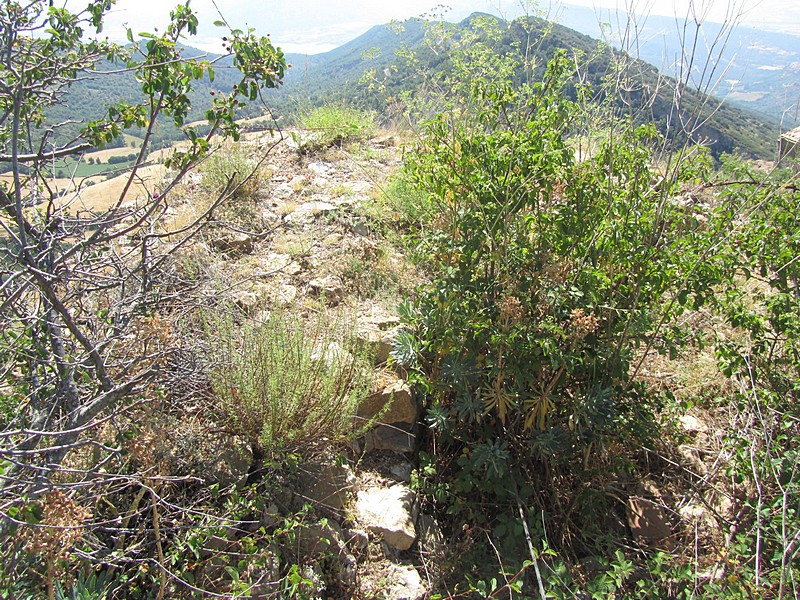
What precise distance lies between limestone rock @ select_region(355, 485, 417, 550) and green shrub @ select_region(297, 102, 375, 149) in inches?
178

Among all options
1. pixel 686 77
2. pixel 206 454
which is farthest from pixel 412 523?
pixel 686 77

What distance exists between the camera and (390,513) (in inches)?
94.0

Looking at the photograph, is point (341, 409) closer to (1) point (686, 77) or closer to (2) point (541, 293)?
(2) point (541, 293)

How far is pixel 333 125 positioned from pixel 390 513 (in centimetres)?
498

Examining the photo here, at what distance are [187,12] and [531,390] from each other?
208cm

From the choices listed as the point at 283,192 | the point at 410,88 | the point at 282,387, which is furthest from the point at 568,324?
the point at 410,88

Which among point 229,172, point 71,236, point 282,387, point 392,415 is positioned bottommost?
point 392,415

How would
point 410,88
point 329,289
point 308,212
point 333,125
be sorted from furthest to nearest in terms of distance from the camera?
point 333,125 < point 410,88 < point 308,212 < point 329,289

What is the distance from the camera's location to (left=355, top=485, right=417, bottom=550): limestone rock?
2.33 metres

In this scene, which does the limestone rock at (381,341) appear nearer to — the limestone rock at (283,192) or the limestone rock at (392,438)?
the limestone rock at (392,438)

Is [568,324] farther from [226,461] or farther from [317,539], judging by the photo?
[226,461]

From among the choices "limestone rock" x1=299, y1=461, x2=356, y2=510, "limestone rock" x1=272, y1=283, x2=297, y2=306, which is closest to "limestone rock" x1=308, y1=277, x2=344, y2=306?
"limestone rock" x1=272, y1=283, x2=297, y2=306

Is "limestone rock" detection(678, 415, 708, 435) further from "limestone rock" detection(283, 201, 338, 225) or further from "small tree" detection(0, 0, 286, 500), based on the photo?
"limestone rock" detection(283, 201, 338, 225)

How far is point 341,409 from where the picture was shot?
2408mm
